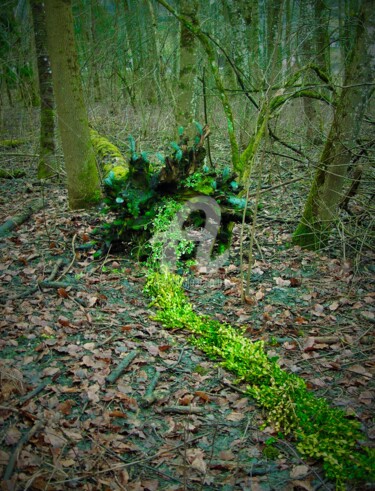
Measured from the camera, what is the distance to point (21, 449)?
2535mm

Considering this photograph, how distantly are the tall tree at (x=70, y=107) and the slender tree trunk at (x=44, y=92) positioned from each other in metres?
2.22

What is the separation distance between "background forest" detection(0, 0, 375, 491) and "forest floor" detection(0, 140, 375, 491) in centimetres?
2

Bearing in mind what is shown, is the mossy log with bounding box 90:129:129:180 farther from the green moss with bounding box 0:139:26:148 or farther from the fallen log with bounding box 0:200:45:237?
the green moss with bounding box 0:139:26:148

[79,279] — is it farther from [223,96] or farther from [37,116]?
[37,116]

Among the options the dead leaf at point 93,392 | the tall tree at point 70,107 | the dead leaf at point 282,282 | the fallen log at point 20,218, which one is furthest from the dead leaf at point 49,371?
the tall tree at point 70,107

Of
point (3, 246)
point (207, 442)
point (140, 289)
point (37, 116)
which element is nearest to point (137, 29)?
point (37, 116)

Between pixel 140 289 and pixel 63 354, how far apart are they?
66.1 inches

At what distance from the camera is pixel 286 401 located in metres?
3.18

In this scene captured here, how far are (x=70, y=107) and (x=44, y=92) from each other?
2.50 metres

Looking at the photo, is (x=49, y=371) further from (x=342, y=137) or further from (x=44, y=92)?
(x=44, y=92)

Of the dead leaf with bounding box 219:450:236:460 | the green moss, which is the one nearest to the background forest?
the dead leaf with bounding box 219:450:236:460

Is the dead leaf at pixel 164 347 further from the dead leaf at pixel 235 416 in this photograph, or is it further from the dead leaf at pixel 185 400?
the dead leaf at pixel 235 416

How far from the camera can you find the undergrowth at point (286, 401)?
262 centimetres

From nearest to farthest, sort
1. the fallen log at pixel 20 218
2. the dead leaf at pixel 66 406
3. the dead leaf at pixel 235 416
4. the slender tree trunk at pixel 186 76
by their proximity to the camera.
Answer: the dead leaf at pixel 66 406, the dead leaf at pixel 235 416, the fallen log at pixel 20 218, the slender tree trunk at pixel 186 76
